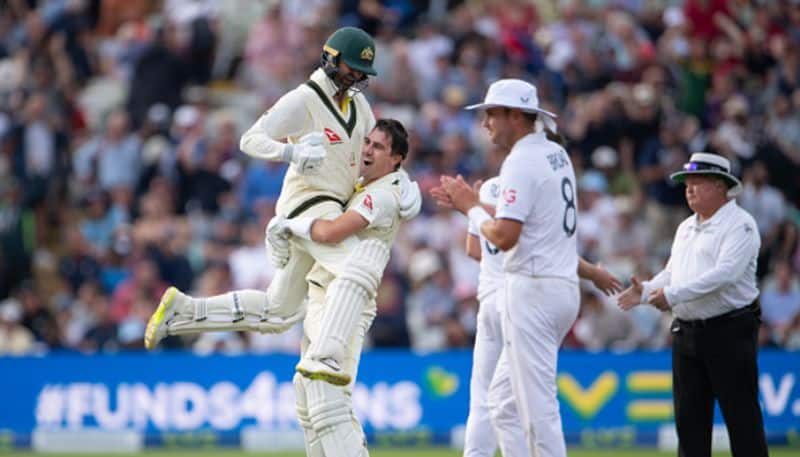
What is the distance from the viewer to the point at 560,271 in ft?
27.2

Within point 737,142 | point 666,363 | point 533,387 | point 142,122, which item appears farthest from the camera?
point 142,122

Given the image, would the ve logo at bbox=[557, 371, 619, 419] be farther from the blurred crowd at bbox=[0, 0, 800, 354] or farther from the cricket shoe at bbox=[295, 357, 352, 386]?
the cricket shoe at bbox=[295, 357, 352, 386]

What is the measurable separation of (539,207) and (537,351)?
773 millimetres

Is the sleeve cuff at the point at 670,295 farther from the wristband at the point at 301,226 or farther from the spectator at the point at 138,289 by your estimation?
the spectator at the point at 138,289

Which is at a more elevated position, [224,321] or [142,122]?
[142,122]

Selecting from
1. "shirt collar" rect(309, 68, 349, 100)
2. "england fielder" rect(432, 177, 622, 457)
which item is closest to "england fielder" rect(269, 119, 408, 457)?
"shirt collar" rect(309, 68, 349, 100)

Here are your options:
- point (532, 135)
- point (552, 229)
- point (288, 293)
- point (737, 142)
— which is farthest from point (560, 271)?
point (737, 142)

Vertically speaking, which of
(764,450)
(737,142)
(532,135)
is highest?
(737,142)

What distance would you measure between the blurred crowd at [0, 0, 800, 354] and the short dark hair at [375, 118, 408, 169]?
20.0 feet

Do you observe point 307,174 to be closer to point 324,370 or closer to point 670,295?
point 324,370

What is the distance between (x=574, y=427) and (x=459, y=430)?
1059 millimetres

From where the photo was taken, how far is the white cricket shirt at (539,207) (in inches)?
322

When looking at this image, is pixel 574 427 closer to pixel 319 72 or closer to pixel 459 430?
pixel 459 430

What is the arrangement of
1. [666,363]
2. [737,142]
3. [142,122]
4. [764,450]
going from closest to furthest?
[764,450] < [666,363] < [737,142] < [142,122]
